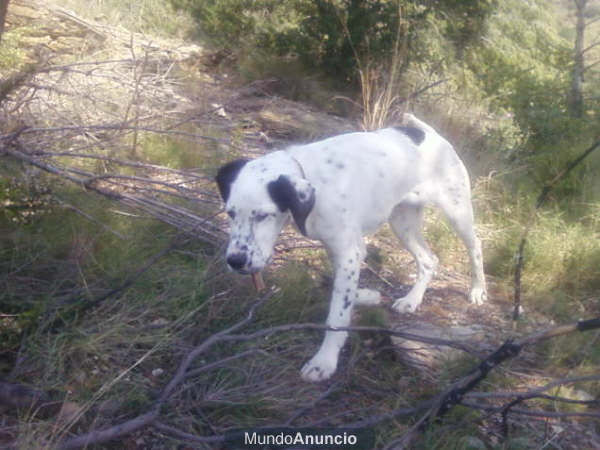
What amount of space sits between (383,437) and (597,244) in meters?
2.78

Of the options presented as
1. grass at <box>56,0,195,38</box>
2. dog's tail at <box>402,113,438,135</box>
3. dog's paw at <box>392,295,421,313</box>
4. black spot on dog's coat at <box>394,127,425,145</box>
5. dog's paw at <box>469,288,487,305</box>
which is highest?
black spot on dog's coat at <box>394,127,425,145</box>

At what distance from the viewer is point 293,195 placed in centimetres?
268

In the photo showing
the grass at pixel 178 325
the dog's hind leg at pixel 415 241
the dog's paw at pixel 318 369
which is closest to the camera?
the grass at pixel 178 325

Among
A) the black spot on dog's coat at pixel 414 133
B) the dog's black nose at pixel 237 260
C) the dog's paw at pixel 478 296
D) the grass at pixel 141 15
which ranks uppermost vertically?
the black spot on dog's coat at pixel 414 133

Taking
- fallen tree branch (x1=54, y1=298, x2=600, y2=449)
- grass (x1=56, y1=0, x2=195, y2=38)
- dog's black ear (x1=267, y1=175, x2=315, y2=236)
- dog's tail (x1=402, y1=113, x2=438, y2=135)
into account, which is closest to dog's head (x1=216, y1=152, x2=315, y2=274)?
dog's black ear (x1=267, y1=175, x2=315, y2=236)

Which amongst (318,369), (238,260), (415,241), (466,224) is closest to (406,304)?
(415,241)

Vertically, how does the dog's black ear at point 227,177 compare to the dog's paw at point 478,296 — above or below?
above

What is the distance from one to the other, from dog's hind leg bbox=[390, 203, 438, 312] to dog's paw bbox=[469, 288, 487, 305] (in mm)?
319

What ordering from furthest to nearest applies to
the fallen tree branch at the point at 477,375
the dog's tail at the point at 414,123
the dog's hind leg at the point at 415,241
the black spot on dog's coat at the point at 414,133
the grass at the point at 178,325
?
1. the dog's tail at the point at 414,123
2. the dog's hind leg at the point at 415,241
3. the black spot on dog's coat at the point at 414,133
4. the grass at the point at 178,325
5. the fallen tree branch at the point at 477,375

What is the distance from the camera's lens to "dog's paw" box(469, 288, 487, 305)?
396cm

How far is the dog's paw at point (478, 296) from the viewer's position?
396cm

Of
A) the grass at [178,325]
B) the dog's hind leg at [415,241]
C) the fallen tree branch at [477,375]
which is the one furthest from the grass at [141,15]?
the fallen tree branch at [477,375]

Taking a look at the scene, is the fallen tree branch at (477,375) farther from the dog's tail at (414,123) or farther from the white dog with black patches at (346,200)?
the dog's tail at (414,123)

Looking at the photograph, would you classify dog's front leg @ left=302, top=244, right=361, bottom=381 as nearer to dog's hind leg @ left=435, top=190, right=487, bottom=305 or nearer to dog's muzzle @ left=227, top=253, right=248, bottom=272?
dog's muzzle @ left=227, top=253, right=248, bottom=272
